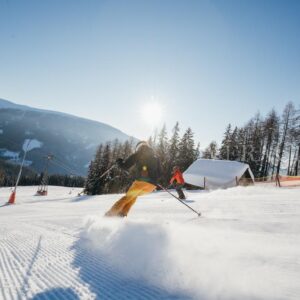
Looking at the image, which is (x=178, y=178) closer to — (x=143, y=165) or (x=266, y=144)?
(x=143, y=165)

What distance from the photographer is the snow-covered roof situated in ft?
106

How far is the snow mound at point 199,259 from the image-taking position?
2.72m

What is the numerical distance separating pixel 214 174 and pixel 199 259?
31036 mm

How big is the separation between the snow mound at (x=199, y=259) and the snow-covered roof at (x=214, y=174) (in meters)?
27.7

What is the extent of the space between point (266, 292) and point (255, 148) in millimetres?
56257

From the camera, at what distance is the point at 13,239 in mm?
5492

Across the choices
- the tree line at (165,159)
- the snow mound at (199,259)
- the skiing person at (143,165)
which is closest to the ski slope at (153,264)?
the snow mound at (199,259)

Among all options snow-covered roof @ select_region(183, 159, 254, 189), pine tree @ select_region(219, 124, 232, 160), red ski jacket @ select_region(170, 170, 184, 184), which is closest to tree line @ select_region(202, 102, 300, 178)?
pine tree @ select_region(219, 124, 232, 160)

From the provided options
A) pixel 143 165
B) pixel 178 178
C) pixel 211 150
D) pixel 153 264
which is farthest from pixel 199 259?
pixel 211 150

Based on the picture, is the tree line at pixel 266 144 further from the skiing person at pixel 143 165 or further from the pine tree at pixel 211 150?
the skiing person at pixel 143 165

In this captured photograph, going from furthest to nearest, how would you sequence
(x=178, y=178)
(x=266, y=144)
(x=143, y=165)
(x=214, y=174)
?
(x=266, y=144) → (x=214, y=174) → (x=178, y=178) → (x=143, y=165)

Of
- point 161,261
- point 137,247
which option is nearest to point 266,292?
point 161,261

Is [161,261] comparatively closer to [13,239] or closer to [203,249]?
[203,249]

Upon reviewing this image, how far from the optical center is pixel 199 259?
3475mm
